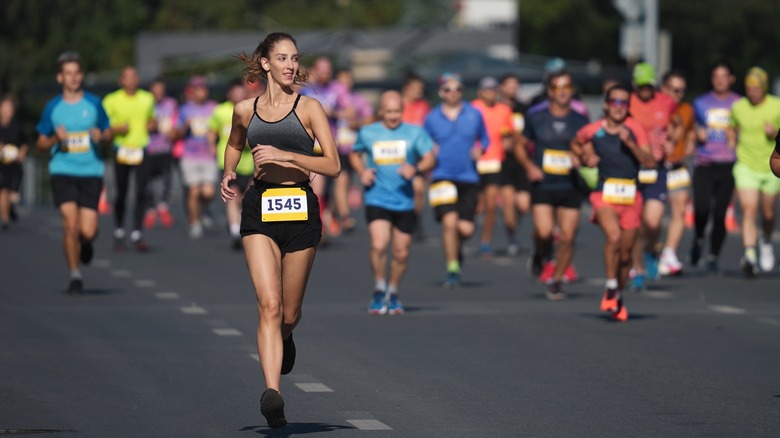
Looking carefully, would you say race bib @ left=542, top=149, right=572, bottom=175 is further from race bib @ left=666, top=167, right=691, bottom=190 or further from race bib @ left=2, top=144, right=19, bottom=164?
race bib @ left=2, top=144, right=19, bottom=164

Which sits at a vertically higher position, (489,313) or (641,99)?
(641,99)

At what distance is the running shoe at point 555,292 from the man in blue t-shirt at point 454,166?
45.1 inches

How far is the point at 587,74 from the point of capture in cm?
4381

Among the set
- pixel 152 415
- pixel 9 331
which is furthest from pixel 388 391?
pixel 9 331

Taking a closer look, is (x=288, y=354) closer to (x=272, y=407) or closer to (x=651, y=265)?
(x=272, y=407)

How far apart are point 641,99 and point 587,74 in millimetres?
25475

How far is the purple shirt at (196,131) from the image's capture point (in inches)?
1027

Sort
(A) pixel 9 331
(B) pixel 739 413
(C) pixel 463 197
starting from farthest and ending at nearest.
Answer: (C) pixel 463 197, (A) pixel 9 331, (B) pixel 739 413

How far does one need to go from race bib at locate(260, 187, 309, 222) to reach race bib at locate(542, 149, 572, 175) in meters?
8.13

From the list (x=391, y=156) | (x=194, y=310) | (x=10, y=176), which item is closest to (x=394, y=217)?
(x=391, y=156)

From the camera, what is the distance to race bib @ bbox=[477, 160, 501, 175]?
884 inches

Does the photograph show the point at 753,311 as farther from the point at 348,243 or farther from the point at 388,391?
the point at 348,243

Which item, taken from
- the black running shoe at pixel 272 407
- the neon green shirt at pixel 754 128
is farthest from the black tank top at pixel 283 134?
the neon green shirt at pixel 754 128

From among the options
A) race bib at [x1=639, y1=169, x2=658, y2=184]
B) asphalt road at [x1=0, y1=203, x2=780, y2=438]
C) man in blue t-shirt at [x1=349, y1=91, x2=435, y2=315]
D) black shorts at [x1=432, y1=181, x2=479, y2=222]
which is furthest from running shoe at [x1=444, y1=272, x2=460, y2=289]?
man in blue t-shirt at [x1=349, y1=91, x2=435, y2=315]
